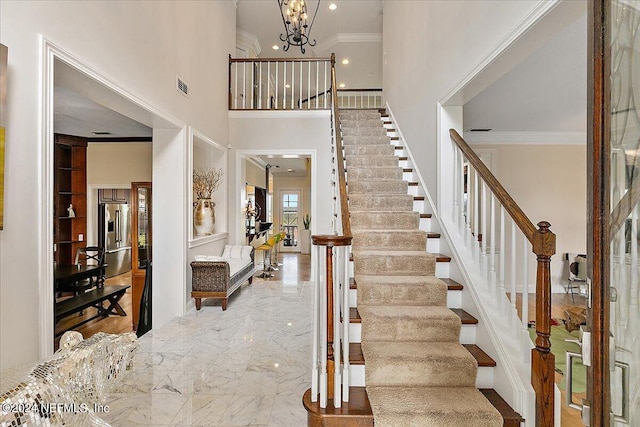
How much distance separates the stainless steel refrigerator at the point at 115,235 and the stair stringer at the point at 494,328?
7.38 metres

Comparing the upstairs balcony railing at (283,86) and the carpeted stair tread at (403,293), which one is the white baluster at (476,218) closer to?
the carpeted stair tread at (403,293)

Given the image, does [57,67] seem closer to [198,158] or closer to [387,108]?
[198,158]

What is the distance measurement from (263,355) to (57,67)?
9.06ft

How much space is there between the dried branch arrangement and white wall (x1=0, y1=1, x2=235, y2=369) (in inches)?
38.3

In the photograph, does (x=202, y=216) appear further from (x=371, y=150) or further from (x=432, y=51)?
(x=432, y=51)

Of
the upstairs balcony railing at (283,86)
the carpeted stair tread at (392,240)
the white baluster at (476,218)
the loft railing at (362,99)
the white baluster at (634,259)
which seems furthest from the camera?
the loft railing at (362,99)

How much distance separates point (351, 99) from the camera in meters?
10.6

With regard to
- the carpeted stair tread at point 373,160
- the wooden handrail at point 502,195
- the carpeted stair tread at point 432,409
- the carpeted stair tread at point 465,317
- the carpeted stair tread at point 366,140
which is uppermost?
the carpeted stair tread at point 366,140

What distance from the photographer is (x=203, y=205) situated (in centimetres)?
517

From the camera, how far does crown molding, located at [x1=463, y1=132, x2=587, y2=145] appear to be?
6.17 metres

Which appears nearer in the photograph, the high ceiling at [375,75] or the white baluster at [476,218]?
the white baluster at [476,218]

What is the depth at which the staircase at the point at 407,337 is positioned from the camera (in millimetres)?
1925

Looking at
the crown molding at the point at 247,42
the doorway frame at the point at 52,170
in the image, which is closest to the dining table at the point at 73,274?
the doorway frame at the point at 52,170

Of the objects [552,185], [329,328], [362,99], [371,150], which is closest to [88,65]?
[329,328]
